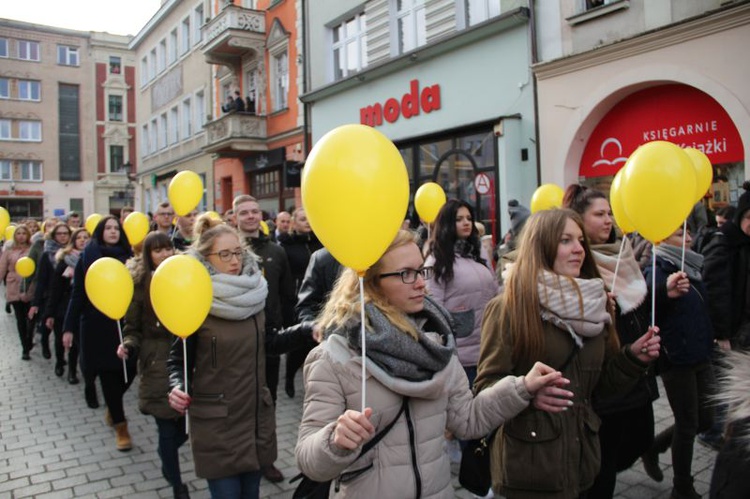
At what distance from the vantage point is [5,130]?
47969 millimetres

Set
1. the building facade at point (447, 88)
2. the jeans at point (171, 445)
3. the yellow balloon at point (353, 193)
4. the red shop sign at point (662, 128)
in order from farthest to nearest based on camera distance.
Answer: the building facade at point (447, 88)
the red shop sign at point (662, 128)
the jeans at point (171, 445)
the yellow balloon at point (353, 193)

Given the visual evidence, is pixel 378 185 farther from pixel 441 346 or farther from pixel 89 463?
pixel 89 463

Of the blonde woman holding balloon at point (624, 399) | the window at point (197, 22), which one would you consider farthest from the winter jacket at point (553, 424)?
the window at point (197, 22)

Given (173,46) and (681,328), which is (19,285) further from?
(173,46)

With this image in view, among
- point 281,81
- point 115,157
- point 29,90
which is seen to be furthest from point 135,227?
point 29,90

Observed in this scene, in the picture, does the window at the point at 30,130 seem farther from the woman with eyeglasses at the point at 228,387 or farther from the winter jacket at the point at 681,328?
the winter jacket at the point at 681,328

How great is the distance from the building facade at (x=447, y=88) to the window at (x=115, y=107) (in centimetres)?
4083

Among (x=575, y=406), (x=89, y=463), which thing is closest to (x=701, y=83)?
(x=575, y=406)

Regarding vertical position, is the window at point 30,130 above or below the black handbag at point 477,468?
above

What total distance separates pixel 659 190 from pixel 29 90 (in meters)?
56.9

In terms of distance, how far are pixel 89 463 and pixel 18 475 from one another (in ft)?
1.65

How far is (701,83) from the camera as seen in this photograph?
8.41m

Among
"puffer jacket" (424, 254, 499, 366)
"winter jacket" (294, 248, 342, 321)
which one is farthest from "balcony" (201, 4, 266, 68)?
"puffer jacket" (424, 254, 499, 366)

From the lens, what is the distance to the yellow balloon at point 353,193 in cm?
196
